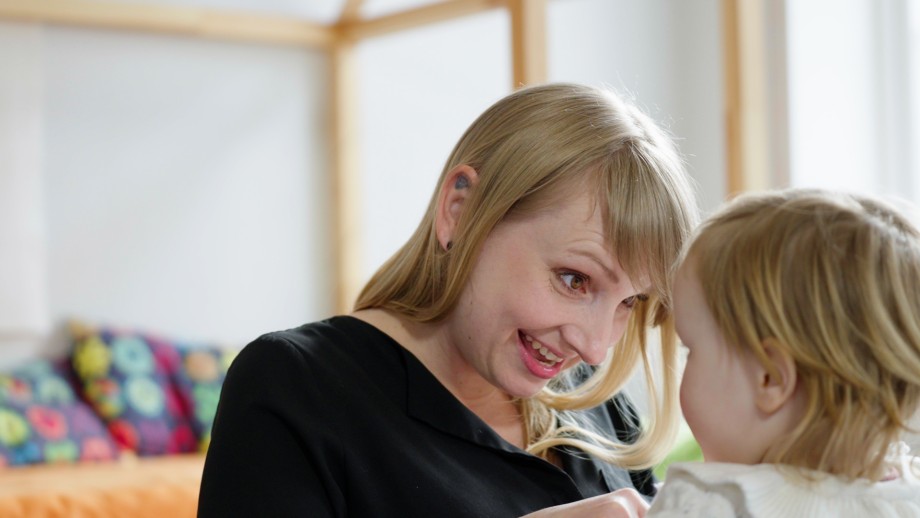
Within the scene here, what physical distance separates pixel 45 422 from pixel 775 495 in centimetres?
266

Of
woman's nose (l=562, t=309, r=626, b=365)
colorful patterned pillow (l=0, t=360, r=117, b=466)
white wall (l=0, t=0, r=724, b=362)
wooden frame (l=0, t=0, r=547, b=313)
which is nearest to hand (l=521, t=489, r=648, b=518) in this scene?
woman's nose (l=562, t=309, r=626, b=365)

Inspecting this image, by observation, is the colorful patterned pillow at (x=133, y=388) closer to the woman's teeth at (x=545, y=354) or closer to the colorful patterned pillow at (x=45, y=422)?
the colorful patterned pillow at (x=45, y=422)

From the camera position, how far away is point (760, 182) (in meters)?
2.66

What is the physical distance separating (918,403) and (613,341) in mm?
406

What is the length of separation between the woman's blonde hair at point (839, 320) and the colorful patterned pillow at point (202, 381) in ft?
8.43

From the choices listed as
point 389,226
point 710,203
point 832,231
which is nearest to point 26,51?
point 389,226

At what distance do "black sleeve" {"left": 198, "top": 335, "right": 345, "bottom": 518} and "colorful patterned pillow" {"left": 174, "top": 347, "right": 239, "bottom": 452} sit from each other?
219 centimetres

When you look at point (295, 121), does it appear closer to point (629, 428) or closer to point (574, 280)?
point (629, 428)

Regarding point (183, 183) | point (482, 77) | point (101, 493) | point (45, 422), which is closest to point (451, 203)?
point (101, 493)

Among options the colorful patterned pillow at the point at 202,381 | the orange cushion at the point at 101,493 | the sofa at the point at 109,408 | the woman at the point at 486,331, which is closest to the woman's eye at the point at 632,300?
the woman at the point at 486,331

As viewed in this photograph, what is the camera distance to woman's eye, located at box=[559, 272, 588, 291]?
1188 millimetres

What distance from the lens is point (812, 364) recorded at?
2.80 feet

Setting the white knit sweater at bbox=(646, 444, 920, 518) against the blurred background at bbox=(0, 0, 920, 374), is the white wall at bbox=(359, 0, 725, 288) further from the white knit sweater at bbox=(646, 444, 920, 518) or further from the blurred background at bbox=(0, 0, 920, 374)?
the white knit sweater at bbox=(646, 444, 920, 518)

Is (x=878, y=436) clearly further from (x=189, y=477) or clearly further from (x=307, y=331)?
(x=189, y=477)
